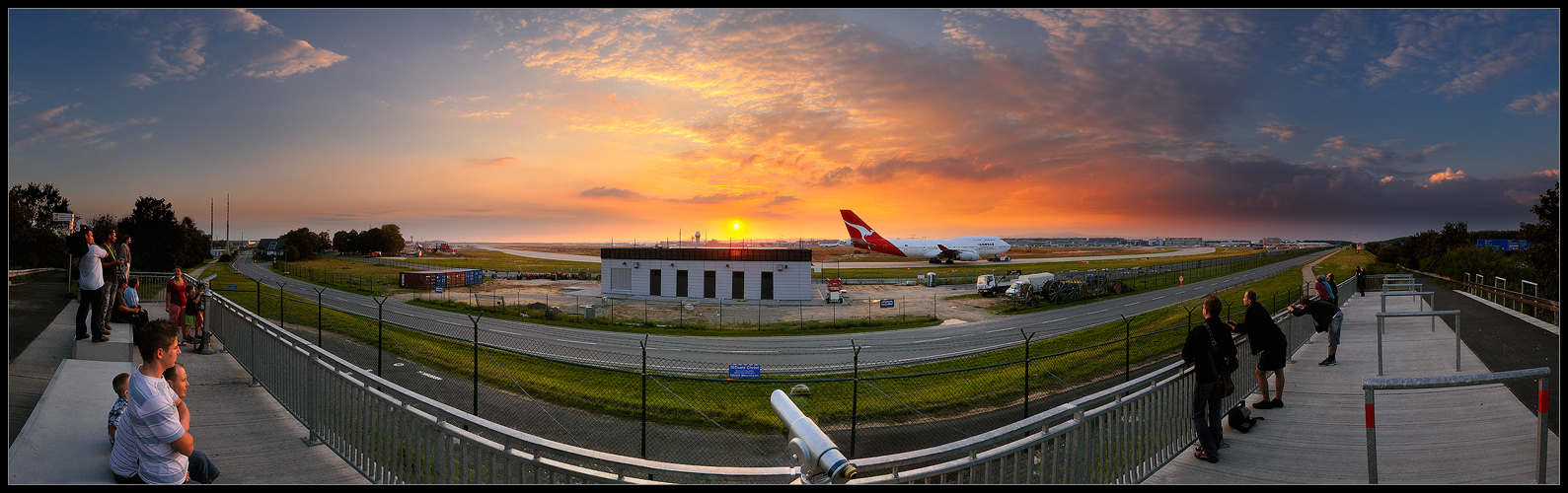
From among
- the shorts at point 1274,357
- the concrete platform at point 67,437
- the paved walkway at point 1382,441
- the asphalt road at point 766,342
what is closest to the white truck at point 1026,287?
the asphalt road at point 766,342

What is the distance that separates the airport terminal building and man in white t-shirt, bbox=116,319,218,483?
38.6 metres

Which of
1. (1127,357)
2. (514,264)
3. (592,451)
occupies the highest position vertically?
(592,451)

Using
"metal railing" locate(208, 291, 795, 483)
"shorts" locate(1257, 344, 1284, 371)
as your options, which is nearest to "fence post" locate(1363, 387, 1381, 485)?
"shorts" locate(1257, 344, 1284, 371)

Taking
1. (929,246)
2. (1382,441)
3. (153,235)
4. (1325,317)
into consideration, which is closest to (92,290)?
(1382,441)

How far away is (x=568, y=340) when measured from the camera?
78.4 ft

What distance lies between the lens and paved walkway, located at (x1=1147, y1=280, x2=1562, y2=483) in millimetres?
5824

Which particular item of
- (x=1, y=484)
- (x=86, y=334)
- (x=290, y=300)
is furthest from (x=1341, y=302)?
(x=290, y=300)

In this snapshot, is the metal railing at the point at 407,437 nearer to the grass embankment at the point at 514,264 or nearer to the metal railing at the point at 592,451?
the metal railing at the point at 592,451

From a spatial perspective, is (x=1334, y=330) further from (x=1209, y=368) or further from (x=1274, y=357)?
(x=1209, y=368)

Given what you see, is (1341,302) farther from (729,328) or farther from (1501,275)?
(729,328)

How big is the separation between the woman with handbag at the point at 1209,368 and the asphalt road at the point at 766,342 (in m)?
8.91

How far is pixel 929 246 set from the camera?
87250 millimetres

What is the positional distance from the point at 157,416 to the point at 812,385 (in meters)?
12.7

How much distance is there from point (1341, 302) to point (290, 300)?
164 ft
